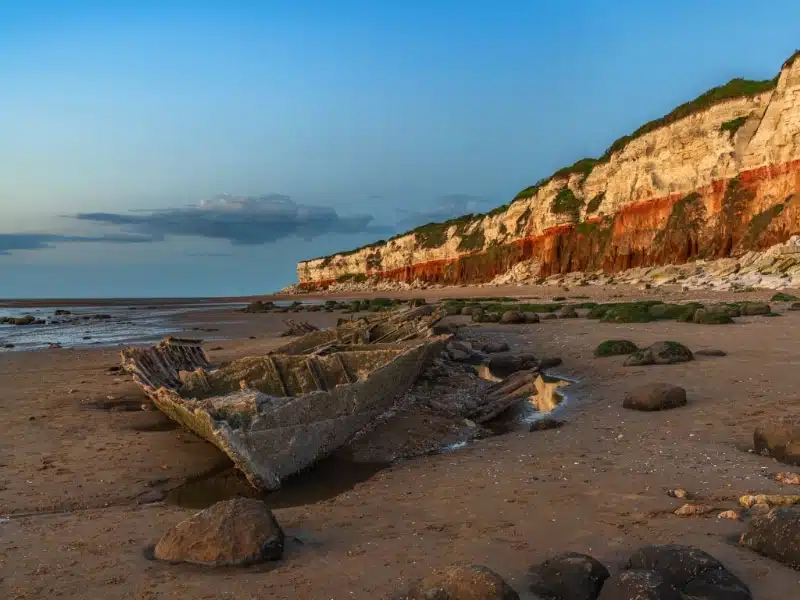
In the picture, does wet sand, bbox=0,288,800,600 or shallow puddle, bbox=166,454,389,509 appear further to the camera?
shallow puddle, bbox=166,454,389,509

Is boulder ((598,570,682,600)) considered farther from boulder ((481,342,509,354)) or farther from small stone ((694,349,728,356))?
boulder ((481,342,509,354))

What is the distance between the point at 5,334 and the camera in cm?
2775

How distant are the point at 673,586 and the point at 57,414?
1003 centimetres

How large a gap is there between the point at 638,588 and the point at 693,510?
1671 millimetres

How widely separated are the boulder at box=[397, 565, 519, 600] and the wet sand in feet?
1.11

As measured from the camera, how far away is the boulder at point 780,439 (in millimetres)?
5896

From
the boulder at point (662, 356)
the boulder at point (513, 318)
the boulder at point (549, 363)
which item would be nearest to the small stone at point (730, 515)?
the boulder at point (662, 356)

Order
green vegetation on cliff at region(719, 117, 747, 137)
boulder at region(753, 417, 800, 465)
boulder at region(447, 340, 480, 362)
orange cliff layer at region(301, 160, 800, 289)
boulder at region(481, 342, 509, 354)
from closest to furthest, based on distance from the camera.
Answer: boulder at region(753, 417, 800, 465)
boulder at region(447, 340, 480, 362)
boulder at region(481, 342, 509, 354)
orange cliff layer at region(301, 160, 800, 289)
green vegetation on cliff at region(719, 117, 747, 137)

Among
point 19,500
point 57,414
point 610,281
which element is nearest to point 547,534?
point 19,500

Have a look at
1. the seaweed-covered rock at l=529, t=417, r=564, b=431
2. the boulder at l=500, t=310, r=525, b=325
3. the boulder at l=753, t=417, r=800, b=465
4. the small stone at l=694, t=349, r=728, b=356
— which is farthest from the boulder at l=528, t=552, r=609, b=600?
the boulder at l=500, t=310, r=525, b=325

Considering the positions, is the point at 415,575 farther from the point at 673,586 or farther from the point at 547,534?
the point at 673,586

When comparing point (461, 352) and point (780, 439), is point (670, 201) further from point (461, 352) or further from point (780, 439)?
point (780, 439)

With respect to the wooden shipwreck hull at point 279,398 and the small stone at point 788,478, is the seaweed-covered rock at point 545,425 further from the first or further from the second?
the small stone at point 788,478

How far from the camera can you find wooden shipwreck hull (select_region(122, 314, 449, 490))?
6434 mm
